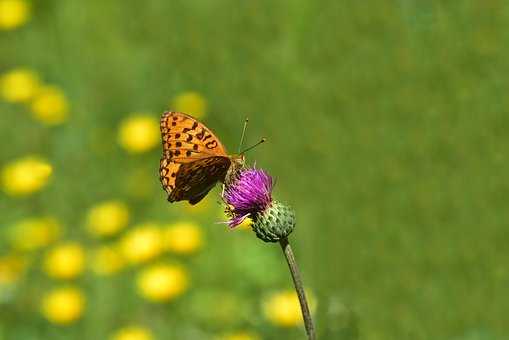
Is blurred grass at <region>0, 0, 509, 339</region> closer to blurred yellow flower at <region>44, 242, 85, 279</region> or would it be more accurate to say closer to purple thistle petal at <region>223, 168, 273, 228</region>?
blurred yellow flower at <region>44, 242, 85, 279</region>

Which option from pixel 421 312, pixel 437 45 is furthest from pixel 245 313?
pixel 437 45

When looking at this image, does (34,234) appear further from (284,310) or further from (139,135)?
(284,310)

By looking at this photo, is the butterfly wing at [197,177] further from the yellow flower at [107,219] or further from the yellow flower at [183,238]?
the yellow flower at [107,219]

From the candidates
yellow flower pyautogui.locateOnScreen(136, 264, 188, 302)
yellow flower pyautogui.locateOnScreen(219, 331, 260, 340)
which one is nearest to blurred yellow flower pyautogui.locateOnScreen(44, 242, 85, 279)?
yellow flower pyautogui.locateOnScreen(136, 264, 188, 302)

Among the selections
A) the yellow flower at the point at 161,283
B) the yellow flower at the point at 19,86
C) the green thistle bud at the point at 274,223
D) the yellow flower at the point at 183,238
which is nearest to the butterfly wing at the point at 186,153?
the green thistle bud at the point at 274,223

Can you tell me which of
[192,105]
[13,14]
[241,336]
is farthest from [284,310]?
[13,14]

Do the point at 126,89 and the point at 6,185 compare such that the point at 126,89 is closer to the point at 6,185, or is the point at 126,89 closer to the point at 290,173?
the point at 6,185

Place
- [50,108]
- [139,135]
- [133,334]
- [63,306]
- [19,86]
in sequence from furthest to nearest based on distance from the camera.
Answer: [19,86], [50,108], [139,135], [63,306], [133,334]
